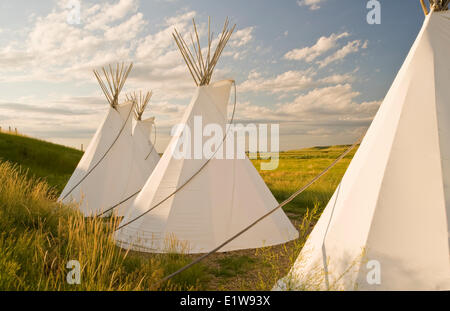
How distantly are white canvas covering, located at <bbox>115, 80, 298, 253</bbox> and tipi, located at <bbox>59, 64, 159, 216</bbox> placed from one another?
2174mm

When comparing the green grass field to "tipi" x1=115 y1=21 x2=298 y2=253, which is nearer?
the green grass field

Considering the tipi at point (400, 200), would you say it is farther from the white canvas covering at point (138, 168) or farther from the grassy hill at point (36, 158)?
the grassy hill at point (36, 158)

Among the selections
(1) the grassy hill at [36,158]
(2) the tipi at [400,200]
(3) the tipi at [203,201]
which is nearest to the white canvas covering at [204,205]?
(3) the tipi at [203,201]

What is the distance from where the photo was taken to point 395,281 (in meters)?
2.03

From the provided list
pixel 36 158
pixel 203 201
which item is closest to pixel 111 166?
pixel 203 201

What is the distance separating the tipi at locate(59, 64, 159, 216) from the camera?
6559 mm

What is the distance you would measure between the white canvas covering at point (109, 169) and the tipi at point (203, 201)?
Answer: 85.1 inches

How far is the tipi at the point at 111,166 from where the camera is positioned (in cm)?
656

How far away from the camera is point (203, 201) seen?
14.1ft

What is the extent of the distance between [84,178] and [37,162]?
836cm

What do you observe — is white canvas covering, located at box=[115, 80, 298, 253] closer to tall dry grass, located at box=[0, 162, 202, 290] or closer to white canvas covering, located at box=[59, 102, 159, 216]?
tall dry grass, located at box=[0, 162, 202, 290]

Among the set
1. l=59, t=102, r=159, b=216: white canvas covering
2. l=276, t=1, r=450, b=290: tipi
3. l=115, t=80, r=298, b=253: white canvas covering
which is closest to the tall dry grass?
l=115, t=80, r=298, b=253: white canvas covering

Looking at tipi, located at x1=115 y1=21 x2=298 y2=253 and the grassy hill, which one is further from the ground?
the grassy hill
